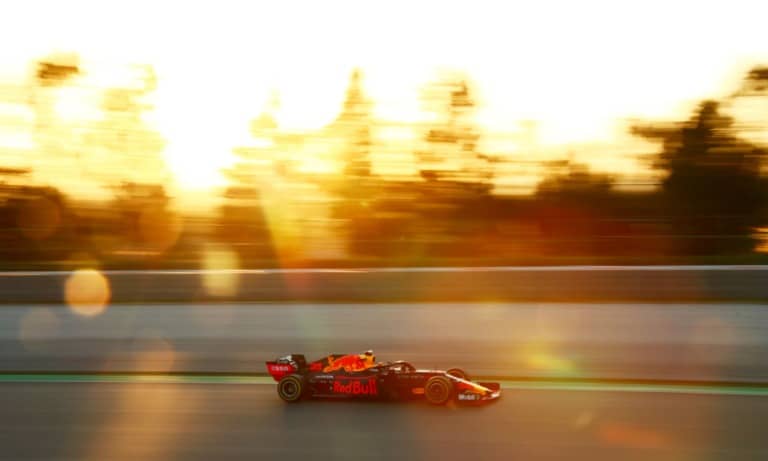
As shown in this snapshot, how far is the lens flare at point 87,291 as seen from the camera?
10555 mm

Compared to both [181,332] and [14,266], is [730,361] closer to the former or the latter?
[181,332]

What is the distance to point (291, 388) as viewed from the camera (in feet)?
21.6

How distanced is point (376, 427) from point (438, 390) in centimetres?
64

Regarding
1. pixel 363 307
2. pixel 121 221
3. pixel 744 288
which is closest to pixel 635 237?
pixel 744 288

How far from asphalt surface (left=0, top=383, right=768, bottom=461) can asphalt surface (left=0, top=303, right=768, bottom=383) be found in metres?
1.11

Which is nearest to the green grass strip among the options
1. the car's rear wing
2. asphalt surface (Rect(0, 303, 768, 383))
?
asphalt surface (Rect(0, 303, 768, 383))

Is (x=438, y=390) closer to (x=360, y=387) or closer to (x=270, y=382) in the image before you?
(x=360, y=387)

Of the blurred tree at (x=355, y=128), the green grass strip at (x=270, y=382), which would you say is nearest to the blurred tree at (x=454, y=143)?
the blurred tree at (x=355, y=128)

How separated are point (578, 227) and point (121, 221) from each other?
1053cm

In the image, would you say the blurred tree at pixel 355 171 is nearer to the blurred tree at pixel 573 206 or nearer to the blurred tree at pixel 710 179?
the blurred tree at pixel 573 206

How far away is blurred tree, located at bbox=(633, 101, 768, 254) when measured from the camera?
17.3 m

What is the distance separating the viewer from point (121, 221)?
1961 centimetres

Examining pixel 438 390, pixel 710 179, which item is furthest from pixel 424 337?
pixel 710 179

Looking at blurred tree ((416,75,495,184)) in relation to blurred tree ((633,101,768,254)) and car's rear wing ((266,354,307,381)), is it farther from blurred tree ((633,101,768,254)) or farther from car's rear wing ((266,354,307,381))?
car's rear wing ((266,354,307,381))
